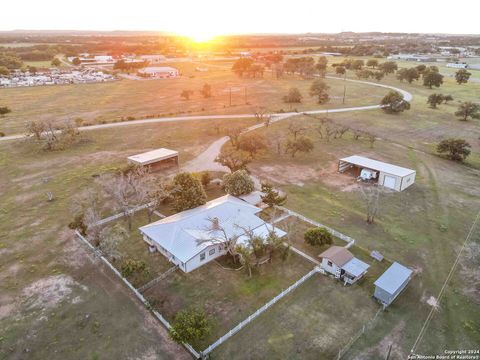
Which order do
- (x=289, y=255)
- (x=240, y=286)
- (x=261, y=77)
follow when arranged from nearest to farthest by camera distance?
(x=240, y=286) < (x=289, y=255) < (x=261, y=77)

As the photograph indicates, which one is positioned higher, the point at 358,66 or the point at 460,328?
the point at 358,66

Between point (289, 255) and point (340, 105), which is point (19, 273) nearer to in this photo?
point (289, 255)

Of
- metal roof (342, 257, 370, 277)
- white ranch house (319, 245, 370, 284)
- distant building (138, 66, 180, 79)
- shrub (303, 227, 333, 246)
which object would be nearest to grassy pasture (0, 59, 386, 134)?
distant building (138, 66, 180, 79)

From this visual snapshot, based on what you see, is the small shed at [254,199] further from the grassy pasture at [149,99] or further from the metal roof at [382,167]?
the grassy pasture at [149,99]

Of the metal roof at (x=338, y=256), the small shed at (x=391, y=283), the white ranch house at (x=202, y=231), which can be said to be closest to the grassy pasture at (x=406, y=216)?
the small shed at (x=391, y=283)

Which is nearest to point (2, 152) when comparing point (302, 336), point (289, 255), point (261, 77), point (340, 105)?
point (289, 255)
